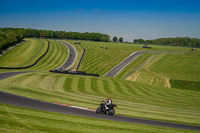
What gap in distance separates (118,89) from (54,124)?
28.1 m

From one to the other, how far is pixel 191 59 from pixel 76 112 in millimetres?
76126

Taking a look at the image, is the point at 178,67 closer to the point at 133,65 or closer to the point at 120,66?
the point at 133,65

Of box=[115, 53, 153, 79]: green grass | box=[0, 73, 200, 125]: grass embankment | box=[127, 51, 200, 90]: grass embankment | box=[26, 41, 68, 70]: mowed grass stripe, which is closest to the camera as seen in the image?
box=[0, 73, 200, 125]: grass embankment

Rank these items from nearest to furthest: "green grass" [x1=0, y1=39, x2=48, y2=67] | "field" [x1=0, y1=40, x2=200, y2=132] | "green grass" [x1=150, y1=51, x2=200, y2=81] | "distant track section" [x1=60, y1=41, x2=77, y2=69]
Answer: "field" [x1=0, y1=40, x2=200, y2=132], "green grass" [x1=150, y1=51, x2=200, y2=81], "distant track section" [x1=60, y1=41, x2=77, y2=69], "green grass" [x1=0, y1=39, x2=48, y2=67]

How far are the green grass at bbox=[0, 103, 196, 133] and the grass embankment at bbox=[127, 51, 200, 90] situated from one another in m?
40.2

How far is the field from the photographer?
59.9 feet

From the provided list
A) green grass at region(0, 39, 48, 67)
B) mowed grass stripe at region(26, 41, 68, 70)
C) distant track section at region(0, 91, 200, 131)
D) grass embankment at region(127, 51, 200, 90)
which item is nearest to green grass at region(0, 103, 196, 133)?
distant track section at region(0, 91, 200, 131)

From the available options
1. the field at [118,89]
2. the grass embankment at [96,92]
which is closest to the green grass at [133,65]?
the field at [118,89]

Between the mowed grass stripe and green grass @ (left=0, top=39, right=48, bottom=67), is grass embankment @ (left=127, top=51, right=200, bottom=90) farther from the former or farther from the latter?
green grass @ (left=0, top=39, right=48, bottom=67)

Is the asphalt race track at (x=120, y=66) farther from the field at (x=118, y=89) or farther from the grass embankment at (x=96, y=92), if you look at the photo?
the grass embankment at (x=96, y=92)

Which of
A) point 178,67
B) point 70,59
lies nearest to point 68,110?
point 178,67

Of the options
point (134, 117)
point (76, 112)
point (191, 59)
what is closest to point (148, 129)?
point (134, 117)

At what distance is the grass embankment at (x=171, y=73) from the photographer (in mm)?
55844

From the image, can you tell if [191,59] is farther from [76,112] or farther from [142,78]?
[76,112]
